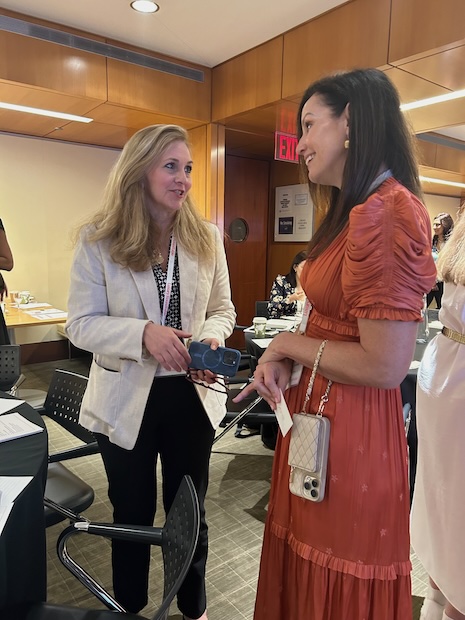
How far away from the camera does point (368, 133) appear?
3.05ft

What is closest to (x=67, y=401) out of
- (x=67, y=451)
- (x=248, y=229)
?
(x=67, y=451)

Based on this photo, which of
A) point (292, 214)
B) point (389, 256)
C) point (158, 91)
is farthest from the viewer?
point (292, 214)

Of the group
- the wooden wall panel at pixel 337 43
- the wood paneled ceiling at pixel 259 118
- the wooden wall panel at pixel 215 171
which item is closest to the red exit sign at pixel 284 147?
the wood paneled ceiling at pixel 259 118

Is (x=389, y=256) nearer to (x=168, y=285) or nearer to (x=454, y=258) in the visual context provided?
(x=454, y=258)

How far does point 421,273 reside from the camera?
881 mm

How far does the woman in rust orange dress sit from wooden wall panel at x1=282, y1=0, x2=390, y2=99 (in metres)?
2.28

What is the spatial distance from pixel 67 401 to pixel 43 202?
159 inches

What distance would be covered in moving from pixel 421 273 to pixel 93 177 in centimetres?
551

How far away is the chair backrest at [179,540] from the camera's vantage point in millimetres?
879

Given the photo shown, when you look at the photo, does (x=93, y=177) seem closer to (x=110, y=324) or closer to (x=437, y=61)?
(x=437, y=61)

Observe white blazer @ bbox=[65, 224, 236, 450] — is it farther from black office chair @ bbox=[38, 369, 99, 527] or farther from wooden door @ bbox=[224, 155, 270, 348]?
wooden door @ bbox=[224, 155, 270, 348]

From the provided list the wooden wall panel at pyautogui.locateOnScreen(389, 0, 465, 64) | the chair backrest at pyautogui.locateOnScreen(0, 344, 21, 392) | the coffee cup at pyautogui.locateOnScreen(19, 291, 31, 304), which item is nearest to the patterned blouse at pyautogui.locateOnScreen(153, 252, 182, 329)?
the chair backrest at pyautogui.locateOnScreen(0, 344, 21, 392)

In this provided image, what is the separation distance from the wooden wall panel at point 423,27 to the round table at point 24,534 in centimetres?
283

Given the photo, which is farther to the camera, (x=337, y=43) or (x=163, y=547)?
(x=337, y=43)
